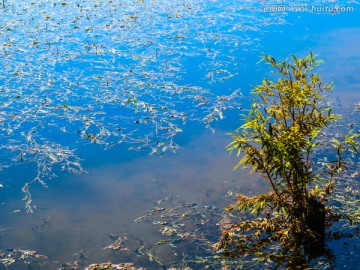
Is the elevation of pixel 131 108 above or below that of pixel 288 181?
above

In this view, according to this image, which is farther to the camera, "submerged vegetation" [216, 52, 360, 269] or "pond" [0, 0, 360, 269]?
"pond" [0, 0, 360, 269]

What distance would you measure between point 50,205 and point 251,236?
4.10 meters

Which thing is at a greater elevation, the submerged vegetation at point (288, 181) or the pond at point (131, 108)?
the pond at point (131, 108)

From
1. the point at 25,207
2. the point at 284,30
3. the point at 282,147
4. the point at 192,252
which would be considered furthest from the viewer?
the point at 284,30

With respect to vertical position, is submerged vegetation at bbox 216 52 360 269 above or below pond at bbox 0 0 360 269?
below

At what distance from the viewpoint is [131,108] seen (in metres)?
13.6

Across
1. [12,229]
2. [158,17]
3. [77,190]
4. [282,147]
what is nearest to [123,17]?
[158,17]

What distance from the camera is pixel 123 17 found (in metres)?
22.0

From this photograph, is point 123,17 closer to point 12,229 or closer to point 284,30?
point 284,30

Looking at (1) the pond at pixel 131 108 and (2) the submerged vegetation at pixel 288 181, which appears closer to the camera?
(2) the submerged vegetation at pixel 288 181

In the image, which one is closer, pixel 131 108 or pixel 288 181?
pixel 288 181

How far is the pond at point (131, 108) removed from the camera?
28.6ft

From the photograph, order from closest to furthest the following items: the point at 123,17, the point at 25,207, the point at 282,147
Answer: the point at 282,147
the point at 25,207
the point at 123,17

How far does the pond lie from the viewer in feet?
28.6
